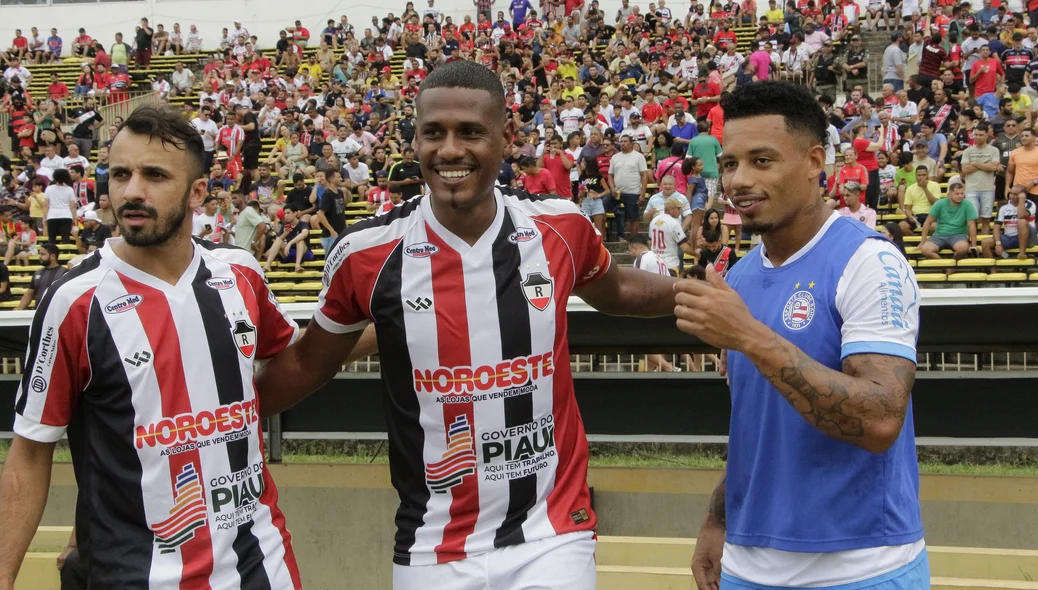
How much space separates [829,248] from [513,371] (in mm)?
1021

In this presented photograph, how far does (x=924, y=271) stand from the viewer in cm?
1380

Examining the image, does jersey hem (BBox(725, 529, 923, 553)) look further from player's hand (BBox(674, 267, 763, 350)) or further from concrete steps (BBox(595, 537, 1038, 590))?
concrete steps (BBox(595, 537, 1038, 590))

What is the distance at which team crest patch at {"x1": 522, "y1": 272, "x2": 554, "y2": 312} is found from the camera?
3426 millimetres

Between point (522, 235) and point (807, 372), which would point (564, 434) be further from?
point (807, 372)

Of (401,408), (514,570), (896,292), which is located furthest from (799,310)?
(401,408)

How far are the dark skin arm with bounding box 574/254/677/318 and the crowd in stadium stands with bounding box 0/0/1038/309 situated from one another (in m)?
5.83

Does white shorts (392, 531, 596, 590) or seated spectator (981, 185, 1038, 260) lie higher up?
white shorts (392, 531, 596, 590)

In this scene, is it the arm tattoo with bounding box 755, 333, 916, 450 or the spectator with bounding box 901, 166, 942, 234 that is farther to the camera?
the spectator with bounding box 901, 166, 942, 234

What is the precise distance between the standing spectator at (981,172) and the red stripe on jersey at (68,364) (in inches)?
526

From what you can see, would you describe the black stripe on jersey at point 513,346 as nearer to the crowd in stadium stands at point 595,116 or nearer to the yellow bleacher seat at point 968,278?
the crowd in stadium stands at point 595,116

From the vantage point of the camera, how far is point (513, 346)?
3361mm

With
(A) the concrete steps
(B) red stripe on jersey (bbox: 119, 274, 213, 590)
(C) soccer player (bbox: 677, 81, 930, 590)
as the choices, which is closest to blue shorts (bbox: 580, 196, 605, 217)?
(A) the concrete steps

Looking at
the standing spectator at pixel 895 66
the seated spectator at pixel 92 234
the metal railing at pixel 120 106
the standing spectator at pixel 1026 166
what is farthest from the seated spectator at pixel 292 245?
the metal railing at pixel 120 106

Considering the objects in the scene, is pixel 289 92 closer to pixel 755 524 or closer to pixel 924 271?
pixel 924 271
